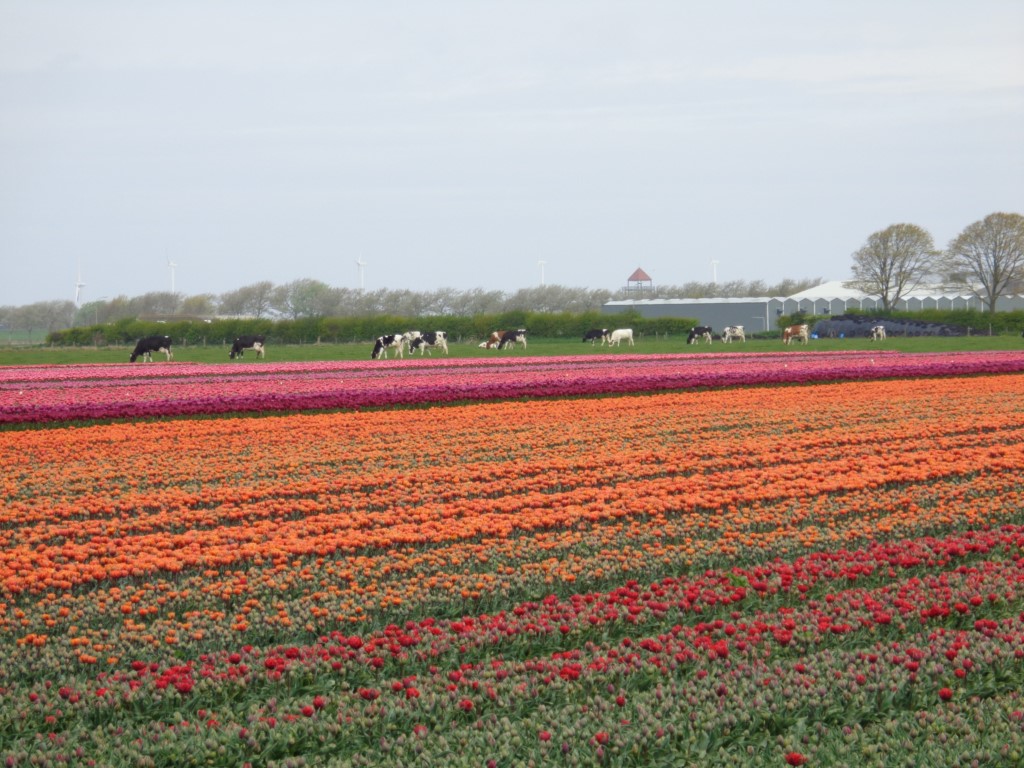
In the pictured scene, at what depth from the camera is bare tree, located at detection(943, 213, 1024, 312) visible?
Result: 97.2 metres

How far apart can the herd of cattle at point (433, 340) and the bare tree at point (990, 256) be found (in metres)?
32.0

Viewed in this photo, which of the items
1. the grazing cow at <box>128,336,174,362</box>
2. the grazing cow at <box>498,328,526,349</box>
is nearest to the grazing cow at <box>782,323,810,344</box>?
the grazing cow at <box>498,328,526,349</box>

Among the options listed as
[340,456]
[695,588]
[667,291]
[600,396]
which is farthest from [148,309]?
[695,588]

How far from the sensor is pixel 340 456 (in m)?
16.4

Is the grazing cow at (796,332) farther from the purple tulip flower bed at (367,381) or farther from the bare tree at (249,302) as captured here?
the bare tree at (249,302)

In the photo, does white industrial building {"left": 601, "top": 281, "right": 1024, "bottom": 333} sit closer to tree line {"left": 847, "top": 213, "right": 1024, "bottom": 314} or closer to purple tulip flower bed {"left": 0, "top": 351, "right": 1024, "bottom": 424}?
tree line {"left": 847, "top": 213, "right": 1024, "bottom": 314}

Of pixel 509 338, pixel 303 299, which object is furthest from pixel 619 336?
pixel 303 299

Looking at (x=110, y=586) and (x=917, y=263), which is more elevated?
(x=917, y=263)

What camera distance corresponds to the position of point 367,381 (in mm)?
29906

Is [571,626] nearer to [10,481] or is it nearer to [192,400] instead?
[10,481]

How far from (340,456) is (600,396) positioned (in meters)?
11.0

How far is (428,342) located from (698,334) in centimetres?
1575

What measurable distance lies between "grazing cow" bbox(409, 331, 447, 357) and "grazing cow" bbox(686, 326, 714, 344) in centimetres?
1397

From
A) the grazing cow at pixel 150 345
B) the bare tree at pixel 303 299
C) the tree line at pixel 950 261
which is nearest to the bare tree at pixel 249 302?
the bare tree at pixel 303 299
